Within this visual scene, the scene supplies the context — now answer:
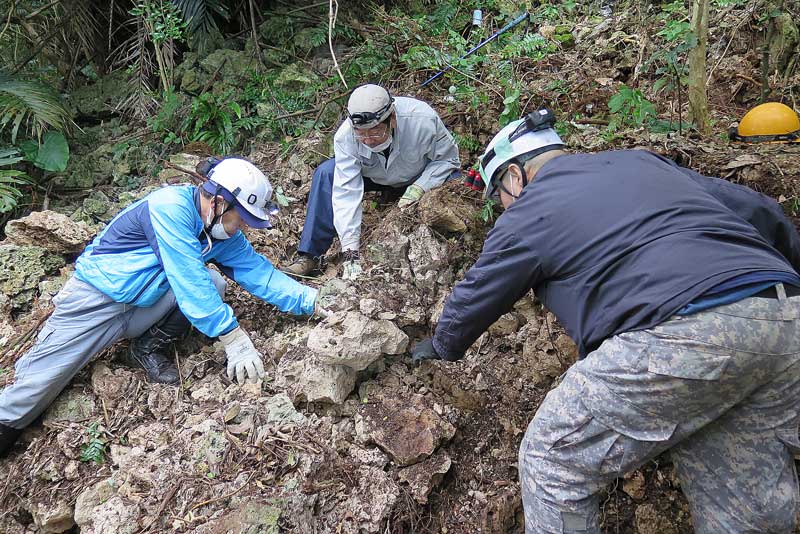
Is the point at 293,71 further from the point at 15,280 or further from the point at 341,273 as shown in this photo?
the point at 15,280

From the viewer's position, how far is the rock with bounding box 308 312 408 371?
120 inches

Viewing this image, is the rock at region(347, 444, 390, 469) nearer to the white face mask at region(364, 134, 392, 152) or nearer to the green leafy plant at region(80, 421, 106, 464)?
the green leafy plant at region(80, 421, 106, 464)

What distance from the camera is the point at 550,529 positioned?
2160 mm

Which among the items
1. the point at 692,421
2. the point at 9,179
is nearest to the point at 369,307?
the point at 692,421

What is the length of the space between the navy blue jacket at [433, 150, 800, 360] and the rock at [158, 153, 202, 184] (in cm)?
378

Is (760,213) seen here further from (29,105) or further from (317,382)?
(29,105)

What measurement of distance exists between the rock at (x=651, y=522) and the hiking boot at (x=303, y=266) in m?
2.83

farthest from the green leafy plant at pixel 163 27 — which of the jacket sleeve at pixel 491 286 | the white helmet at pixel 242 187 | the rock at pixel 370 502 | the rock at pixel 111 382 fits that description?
the rock at pixel 370 502

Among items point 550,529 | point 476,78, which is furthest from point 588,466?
point 476,78

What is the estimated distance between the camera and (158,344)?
12.0 feet

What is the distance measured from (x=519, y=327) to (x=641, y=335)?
1.60m

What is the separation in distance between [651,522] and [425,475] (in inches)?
43.8

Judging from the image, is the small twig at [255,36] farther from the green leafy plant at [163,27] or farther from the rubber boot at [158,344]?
the rubber boot at [158,344]

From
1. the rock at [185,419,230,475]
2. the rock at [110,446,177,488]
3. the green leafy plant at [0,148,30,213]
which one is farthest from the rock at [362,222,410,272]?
the green leafy plant at [0,148,30,213]
